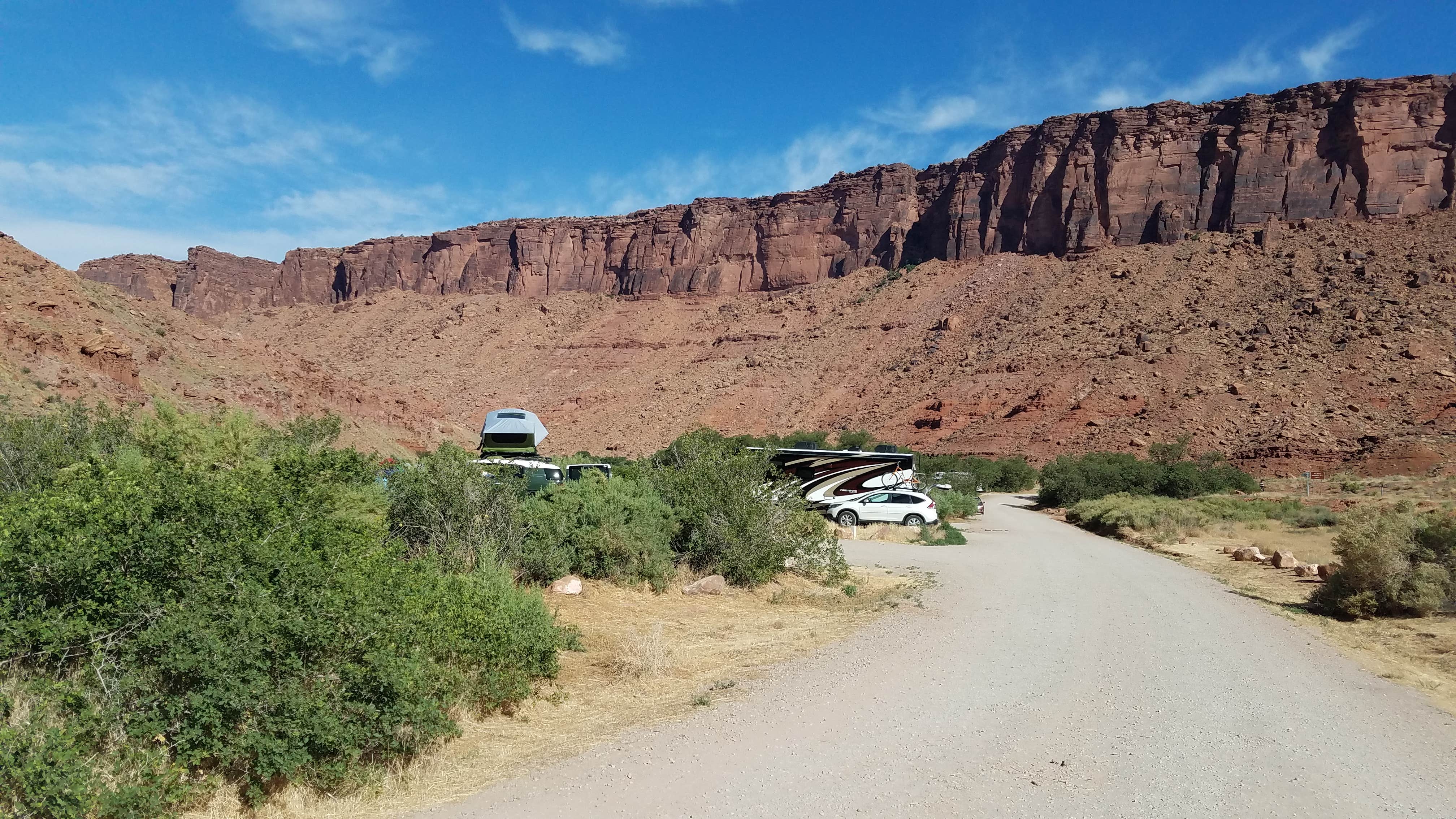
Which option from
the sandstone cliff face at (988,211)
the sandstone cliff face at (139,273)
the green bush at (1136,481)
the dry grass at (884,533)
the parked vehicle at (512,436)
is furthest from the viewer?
the sandstone cliff face at (139,273)

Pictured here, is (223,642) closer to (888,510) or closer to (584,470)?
(584,470)

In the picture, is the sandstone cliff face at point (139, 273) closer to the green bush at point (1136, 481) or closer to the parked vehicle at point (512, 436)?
the parked vehicle at point (512, 436)

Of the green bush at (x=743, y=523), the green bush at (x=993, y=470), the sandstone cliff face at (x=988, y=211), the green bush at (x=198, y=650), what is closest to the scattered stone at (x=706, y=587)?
the green bush at (x=743, y=523)

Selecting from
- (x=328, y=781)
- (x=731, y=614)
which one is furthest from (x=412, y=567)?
(x=731, y=614)

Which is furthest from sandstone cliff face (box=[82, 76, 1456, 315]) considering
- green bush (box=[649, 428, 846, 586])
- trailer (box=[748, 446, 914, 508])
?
green bush (box=[649, 428, 846, 586])

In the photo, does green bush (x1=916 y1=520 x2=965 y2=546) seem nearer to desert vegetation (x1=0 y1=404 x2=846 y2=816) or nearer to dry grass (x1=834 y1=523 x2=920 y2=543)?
dry grass (x1=834 y1=523 x2=920 y2=543)

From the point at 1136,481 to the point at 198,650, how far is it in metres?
42.8

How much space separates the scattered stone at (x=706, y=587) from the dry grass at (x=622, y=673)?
0.34 feet

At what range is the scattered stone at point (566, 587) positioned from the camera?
452 inches

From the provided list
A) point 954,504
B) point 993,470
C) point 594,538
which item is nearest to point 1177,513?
point 954,504

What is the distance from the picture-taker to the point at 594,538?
1239cm

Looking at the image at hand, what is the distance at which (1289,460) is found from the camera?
154ft

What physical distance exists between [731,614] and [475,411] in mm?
72005

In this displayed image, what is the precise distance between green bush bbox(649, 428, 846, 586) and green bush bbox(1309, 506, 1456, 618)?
733 cm
